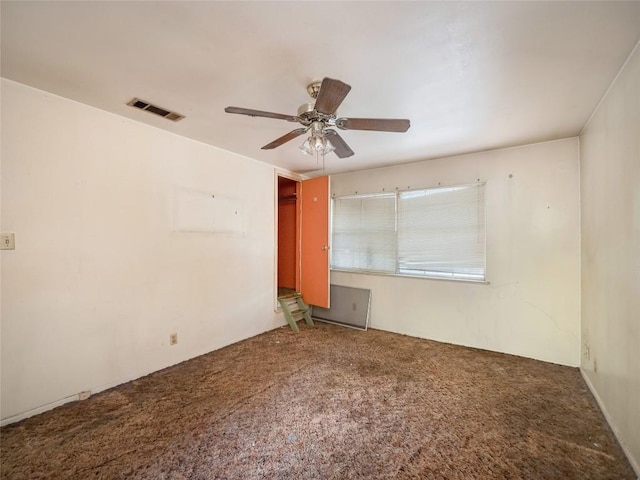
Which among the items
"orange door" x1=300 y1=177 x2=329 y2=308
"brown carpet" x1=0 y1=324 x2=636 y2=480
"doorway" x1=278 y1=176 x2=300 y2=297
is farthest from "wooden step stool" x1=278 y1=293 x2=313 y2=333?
"brown carpet" x1=0 y1=324 x2=636 y2=480

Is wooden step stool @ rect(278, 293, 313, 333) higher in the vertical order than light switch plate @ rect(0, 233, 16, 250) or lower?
lower

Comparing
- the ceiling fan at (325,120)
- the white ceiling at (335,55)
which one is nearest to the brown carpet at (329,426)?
the ceiling fan at (325,120)

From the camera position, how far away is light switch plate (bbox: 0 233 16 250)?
1.87 metres

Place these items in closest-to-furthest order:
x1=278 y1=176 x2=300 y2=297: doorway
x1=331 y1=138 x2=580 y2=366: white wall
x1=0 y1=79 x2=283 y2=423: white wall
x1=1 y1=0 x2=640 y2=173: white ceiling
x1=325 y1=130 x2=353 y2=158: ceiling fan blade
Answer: x1=1 y1=0 x2=640 y2=173: white ceiling
x1=0 y1=79 x2=283 y2=423: white wall
x1=325 y1=130 x2=353 y2=158: ceiling fan blade
x1=331 y1=138 x2=580 y2=366: white wall
x1=278 y1=176 x2=300 y2=297: doorway

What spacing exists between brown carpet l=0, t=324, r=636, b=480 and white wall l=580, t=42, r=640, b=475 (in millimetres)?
250

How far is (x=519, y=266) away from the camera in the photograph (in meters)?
3.07

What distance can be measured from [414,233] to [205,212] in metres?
→ 2.63

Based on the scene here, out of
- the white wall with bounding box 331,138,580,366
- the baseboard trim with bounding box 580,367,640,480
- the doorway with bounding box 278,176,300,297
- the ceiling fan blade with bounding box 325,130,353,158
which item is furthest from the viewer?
the doorway with bounding box 278,176,300,297

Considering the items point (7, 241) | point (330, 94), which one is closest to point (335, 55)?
point (330, 94)

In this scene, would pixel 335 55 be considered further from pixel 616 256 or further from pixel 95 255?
pixel 95 255

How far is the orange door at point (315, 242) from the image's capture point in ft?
13.0

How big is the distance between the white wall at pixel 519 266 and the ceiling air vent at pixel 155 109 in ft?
9.32

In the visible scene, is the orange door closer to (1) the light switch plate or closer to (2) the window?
(2) the window

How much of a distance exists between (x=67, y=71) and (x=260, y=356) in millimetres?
2864
